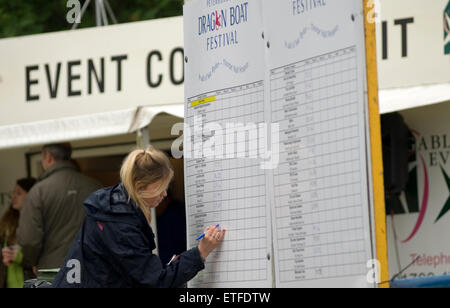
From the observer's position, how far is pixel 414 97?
21.5 feet

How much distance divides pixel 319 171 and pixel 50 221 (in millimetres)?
4287

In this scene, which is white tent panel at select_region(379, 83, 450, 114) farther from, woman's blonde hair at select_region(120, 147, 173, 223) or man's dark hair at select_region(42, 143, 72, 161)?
woman's blonde hair at select_region(120, 147, 173, 223)

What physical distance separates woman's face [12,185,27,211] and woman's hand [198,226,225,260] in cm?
484

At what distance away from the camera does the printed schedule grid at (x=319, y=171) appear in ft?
10.6

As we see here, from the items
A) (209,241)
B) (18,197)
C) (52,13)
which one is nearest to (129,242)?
(209,241)

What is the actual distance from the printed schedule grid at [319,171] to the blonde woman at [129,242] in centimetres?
43

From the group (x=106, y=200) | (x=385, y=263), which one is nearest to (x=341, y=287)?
(x=385, y=263)

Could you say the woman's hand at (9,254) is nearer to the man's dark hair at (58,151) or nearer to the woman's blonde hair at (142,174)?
the man's dark hair at (58,151)

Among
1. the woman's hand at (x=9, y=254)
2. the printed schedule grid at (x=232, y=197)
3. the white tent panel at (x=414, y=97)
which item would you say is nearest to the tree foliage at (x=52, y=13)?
the woman's hand at (x=9, y=254)

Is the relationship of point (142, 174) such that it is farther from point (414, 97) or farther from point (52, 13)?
point (52, 13)

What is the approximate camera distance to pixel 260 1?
3.80m

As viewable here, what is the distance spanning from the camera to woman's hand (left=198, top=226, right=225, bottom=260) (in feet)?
12.5

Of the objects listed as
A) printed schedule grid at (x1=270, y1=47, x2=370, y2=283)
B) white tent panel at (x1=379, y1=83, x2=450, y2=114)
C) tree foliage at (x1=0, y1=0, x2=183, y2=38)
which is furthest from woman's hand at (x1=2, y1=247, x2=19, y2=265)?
tree foliage at (x1=0, y1=0, x2=183, y2=38)

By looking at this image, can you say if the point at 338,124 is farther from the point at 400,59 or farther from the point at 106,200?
the point at 400,59
